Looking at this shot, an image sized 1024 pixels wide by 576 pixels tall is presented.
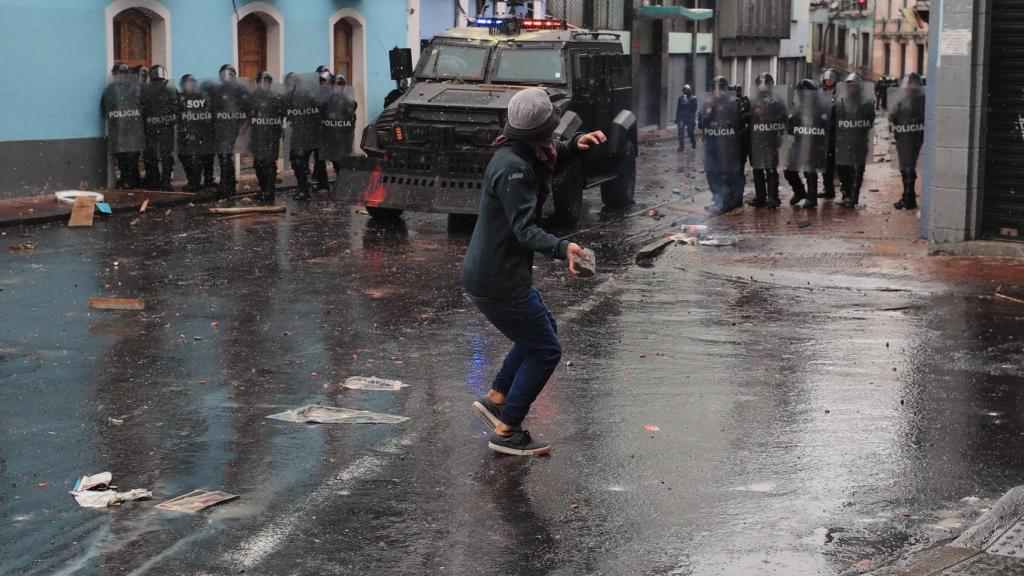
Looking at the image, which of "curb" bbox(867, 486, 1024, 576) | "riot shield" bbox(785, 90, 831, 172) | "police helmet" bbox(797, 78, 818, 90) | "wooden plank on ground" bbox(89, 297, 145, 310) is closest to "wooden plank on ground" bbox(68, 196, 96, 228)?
"wooden plank on ground" bbox(89, 297, 145, 310)

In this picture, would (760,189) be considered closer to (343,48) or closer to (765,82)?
Result: (765,82)

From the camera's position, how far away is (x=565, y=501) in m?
5.99

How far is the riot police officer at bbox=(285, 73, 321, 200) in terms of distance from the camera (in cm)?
1933

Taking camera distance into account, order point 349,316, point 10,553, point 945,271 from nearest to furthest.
Result: point 10,553
point 349,316
point 945,271

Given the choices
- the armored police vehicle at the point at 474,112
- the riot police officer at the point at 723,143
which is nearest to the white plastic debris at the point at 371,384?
the armored police vehicle at the point at 474,112

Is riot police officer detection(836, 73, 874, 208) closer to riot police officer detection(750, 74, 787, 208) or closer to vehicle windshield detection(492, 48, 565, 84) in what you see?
riot police officer detection(750, 74, 787, 208)

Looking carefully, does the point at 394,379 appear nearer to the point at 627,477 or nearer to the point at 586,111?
the point at 627,477

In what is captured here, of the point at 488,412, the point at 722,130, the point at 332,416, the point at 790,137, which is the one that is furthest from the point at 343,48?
the point at 488,412

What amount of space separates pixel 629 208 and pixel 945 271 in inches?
252

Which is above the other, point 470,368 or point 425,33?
point 425,33

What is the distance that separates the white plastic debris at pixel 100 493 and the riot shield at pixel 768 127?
44.0 feet

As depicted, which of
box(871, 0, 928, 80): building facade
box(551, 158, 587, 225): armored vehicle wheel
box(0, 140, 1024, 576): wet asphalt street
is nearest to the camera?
box(0, 140, 1024, 576): wet asphalt street

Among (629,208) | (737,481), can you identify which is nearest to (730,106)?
(629,208)

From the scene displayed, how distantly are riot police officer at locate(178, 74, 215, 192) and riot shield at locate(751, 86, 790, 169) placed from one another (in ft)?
23.8
